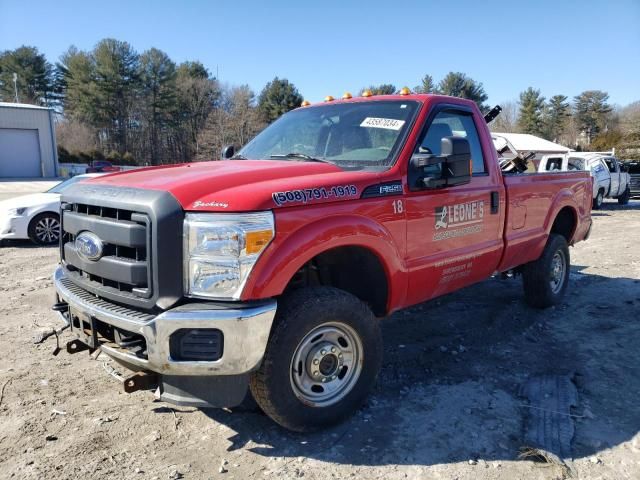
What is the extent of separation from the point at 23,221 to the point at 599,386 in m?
9.32

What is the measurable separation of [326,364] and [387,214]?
1.04 metres

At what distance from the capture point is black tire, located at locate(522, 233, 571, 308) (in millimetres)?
5246

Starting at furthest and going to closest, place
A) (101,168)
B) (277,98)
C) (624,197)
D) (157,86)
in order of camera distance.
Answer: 1. (157,86)
2. (277,98)
3. (101,168)
4. (624,197)

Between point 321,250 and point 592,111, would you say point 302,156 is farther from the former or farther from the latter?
point 592,111

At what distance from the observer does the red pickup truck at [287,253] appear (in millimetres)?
2463

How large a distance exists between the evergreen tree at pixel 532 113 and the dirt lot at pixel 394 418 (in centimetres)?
6768

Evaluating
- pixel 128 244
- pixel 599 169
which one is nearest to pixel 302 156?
pixel 128 244

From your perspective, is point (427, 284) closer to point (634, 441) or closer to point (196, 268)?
point (634, 441)

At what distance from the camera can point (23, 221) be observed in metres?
8.86

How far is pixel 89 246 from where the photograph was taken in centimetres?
284

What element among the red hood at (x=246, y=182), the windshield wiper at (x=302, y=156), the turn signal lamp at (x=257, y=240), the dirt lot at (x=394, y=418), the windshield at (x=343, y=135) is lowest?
the dirt lot at (x=394, y=418)

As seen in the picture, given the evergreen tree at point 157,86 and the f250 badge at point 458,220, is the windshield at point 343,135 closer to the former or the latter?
the f250 badge at point 458,220

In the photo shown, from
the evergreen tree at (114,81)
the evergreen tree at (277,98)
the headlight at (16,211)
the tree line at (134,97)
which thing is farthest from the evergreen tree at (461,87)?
the headlight at (16,211)

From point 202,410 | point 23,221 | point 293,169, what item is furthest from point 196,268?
point 23,221
